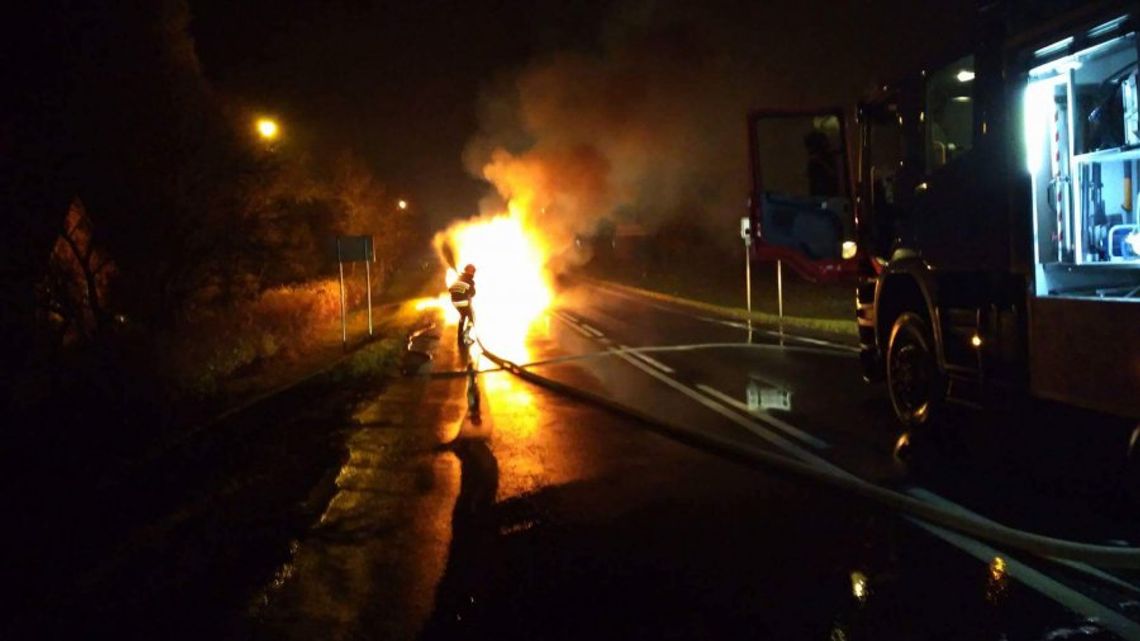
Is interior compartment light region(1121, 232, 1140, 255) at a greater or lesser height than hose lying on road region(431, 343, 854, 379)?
greater

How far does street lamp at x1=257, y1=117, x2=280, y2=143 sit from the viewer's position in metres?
18.0

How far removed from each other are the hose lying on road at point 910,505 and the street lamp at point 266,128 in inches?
439

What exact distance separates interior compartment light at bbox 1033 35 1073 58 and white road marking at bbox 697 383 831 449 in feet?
11.0

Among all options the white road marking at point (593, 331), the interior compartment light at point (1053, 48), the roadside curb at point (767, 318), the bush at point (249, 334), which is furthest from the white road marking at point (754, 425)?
the roadside curb at point (767, 318)

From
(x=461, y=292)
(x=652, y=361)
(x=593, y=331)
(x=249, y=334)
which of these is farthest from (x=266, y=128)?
(x=652, y=361)

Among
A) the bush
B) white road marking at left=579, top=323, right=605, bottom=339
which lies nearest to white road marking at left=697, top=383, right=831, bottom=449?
the bush

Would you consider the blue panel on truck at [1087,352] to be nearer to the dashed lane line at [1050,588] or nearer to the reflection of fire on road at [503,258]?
the dashed lane line at [1050,588]

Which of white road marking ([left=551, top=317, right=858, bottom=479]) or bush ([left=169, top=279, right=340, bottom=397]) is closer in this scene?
white road marking ([left=551, top=317, right=858, bottom=479])

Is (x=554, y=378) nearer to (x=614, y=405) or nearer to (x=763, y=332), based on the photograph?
(x=614, y=405)

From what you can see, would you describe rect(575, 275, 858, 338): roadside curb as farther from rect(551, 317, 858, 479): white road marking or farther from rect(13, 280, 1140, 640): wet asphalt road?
rect(13, 280, 1140, 640): wet asphalt road

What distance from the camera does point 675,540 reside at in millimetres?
5547

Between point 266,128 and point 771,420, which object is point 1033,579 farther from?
point 266,128

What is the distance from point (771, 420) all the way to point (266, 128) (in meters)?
12.6

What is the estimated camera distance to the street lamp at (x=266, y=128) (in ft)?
59.2
